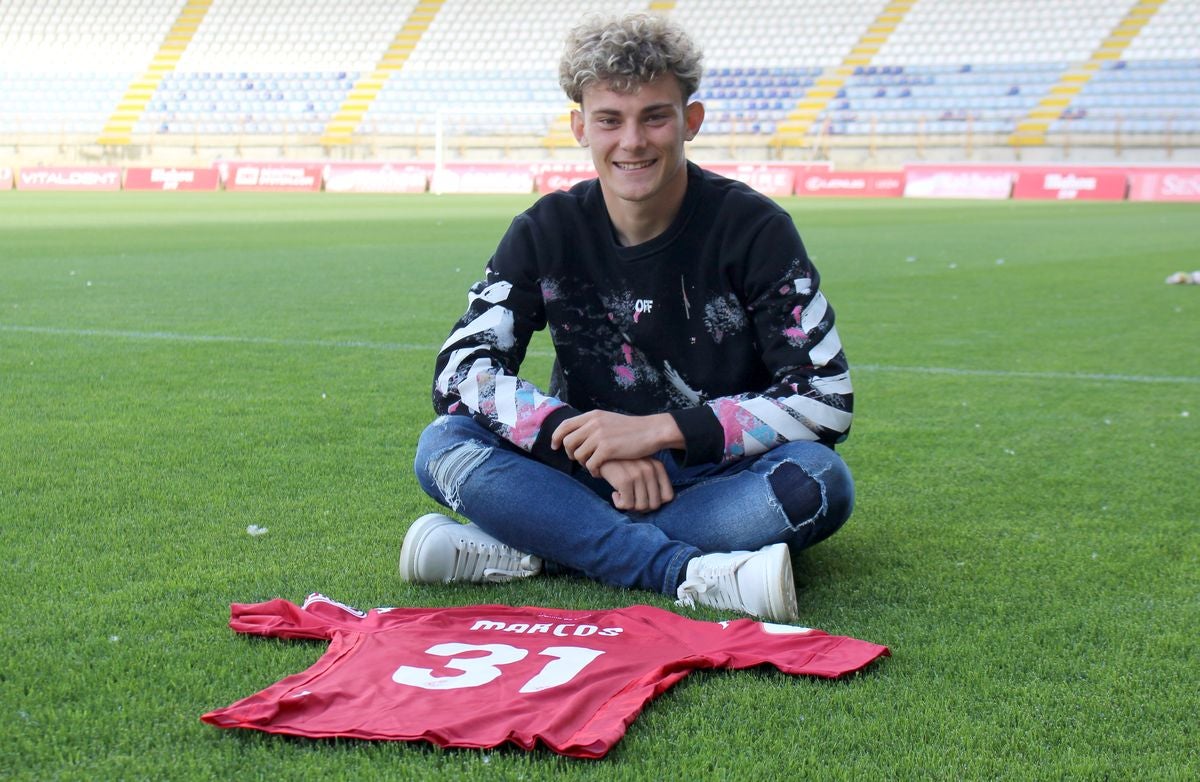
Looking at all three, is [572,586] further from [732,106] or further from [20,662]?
[732,106]

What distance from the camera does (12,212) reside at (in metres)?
20.0

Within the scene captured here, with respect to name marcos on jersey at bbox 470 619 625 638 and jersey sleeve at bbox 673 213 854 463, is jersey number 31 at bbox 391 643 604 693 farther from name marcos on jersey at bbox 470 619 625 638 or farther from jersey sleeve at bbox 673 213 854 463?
jersey sleeve at bbox 673 213 854 463

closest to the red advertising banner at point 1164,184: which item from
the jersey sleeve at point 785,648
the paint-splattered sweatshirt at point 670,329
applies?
Result: the paint-splattered sweatshirt at point 670,329

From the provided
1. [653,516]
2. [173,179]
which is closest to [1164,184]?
[173,179]

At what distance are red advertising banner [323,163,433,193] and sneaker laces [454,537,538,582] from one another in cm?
2900

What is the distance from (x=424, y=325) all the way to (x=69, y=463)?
3.75 metres

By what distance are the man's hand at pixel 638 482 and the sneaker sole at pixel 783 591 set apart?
279 millimetres

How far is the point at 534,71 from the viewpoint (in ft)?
123

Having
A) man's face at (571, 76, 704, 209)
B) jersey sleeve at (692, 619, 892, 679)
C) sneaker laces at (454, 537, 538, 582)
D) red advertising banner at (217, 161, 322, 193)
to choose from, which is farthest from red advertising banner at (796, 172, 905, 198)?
jersey sleeve at (692, 619, 892, 679)

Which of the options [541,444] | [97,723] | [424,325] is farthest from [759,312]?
[424,325]

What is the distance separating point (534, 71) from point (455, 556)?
35.7 metres

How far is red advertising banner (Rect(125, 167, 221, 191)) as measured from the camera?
107ft

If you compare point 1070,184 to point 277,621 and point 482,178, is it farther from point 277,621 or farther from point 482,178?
point 277,621

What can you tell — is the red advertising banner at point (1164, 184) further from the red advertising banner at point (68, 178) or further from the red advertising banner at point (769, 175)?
the red advertising banner at point (68, 178)
